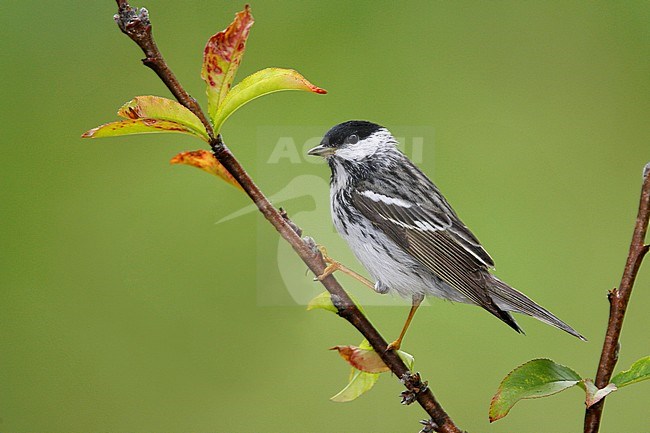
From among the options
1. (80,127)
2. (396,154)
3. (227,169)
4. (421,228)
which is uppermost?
(80,127)

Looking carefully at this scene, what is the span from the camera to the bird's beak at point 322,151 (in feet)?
4.49

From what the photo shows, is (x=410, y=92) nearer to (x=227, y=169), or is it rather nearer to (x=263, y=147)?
(x=263, y=147)

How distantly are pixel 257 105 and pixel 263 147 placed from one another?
1356mm

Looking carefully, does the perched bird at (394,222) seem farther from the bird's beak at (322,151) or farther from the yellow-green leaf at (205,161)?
the yellow-green leaf at (205,161)

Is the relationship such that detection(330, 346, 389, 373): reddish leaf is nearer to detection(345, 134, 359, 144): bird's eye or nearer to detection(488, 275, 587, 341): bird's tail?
detection(488, 275, 587, 341): bird's tail

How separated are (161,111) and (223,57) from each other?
0.27 feet

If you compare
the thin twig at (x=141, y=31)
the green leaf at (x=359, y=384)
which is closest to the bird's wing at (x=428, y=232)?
the green leaf at (x=359, y=384)

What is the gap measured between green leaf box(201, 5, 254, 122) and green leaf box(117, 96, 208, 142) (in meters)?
0.04

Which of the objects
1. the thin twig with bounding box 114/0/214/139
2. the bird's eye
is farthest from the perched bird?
the thin twig with bounding box 114/0/214/139

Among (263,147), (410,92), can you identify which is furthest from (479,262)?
(410,92)

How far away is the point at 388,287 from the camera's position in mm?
1420

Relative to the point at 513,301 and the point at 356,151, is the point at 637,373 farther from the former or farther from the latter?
the point at 356,151

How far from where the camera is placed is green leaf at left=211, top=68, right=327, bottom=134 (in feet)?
2.71

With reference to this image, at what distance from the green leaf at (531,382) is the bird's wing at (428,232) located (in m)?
0.54
